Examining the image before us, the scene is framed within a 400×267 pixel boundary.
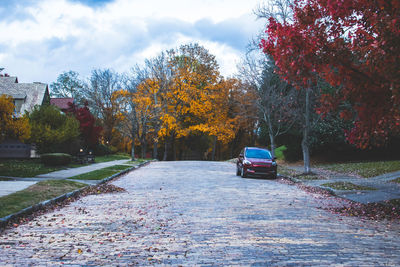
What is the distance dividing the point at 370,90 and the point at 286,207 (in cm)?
373

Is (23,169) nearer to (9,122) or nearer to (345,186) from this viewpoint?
(9,122)

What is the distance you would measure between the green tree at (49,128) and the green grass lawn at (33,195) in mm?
15448

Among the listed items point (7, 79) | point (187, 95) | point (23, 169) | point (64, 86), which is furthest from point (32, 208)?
point (64, 86)

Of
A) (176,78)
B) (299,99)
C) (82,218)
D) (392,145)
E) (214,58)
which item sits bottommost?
(82,218)

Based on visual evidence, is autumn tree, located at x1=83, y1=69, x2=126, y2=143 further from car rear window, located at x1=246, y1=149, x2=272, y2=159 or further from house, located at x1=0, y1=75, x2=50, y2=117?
car rear window, located at x1=246, y1=149, x2=272, y2=159

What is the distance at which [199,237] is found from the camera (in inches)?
261

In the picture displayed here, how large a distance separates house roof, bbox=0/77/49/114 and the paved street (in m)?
38.5

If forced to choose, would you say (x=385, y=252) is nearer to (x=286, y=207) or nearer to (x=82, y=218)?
(x=286, y=207)

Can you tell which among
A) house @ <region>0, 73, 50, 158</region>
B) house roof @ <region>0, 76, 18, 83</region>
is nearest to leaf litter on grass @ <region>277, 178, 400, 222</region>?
house @ <region>0, 73, 50, 158</region>

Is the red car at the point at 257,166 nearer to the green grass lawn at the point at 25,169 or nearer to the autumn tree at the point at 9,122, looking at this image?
the green grass lawn at the point at 25,169

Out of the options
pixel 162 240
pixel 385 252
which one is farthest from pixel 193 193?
pixel 385 252

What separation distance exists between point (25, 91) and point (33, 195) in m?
39.3

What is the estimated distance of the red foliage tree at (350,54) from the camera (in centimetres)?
768

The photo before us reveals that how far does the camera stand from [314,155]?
3541cm
